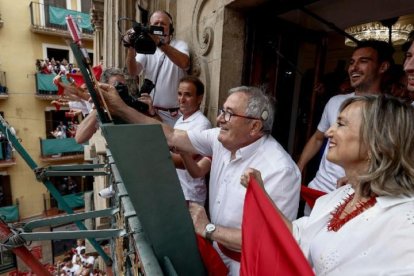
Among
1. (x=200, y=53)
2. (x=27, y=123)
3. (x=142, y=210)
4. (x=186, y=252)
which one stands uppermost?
(x=200, y=53)

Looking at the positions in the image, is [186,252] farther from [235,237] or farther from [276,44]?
[276,44]

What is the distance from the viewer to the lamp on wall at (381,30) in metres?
3.21

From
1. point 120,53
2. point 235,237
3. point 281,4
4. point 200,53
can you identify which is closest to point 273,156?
point 235,237

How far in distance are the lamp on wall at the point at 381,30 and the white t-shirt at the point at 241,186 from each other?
2475 mm

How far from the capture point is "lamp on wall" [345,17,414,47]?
10.5 ft

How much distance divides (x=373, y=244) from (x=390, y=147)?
0.34 m

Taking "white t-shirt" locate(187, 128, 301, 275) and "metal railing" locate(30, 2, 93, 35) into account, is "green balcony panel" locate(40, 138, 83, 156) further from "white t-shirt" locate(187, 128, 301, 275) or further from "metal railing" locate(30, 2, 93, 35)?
"white t-shirt" locate(187, 128, 301, 275)

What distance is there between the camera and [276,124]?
329cm

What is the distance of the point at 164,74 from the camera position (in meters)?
3.03

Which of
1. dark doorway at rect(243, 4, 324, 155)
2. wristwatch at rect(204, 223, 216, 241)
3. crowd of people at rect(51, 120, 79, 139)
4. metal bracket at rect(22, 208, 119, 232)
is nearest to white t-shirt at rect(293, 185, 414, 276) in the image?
wristwatch at rect(204, 223, 216, 241)

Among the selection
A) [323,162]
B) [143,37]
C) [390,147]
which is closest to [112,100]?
[143,37]

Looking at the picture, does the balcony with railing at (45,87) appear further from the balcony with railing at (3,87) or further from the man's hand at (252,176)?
the man's hand at (252,176)

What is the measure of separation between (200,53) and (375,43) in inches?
63.6

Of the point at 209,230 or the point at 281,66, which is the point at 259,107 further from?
the point at 281,66
